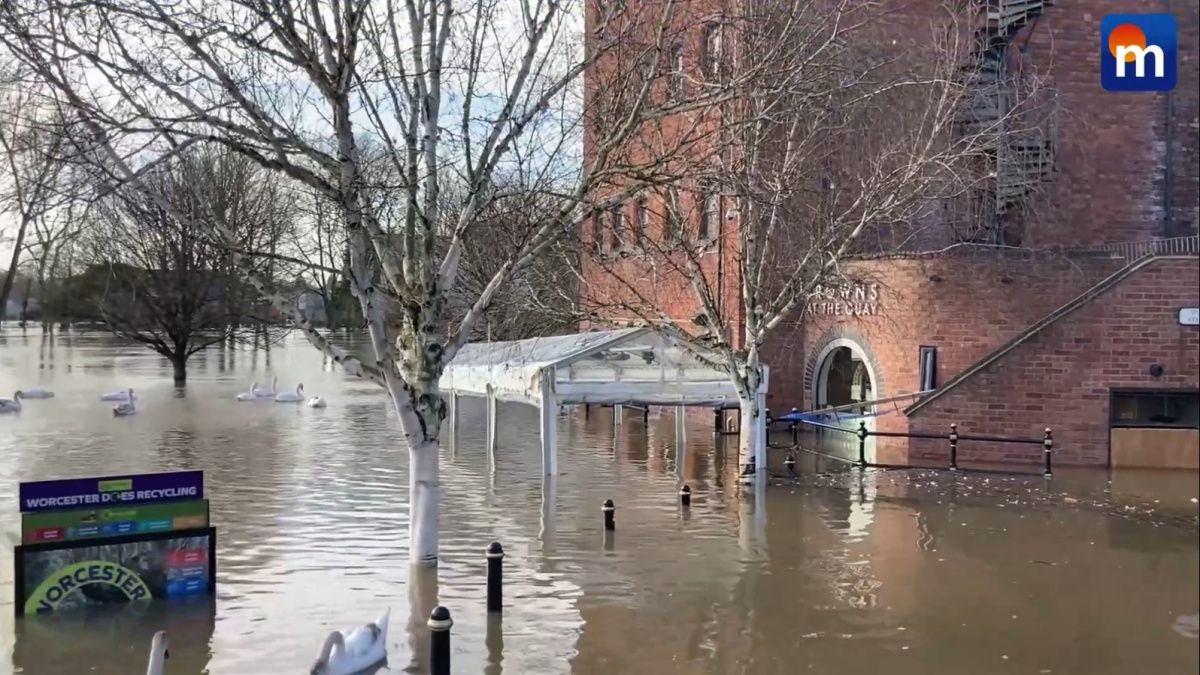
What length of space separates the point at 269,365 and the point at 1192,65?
40966mm

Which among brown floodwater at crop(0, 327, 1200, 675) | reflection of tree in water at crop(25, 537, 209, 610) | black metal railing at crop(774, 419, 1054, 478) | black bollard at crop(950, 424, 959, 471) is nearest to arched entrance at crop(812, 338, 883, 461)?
brown floodwater at crop(0, 327, 1200, 675)

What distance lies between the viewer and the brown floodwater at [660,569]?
7.96 m

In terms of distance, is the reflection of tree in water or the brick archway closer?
the reflection of tree in water

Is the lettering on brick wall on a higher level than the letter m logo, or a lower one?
lower

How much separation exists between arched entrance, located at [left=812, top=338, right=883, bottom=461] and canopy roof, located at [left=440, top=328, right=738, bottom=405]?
4.15 metres

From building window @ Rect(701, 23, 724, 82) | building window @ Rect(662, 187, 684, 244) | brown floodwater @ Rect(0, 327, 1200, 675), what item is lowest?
brown floodwater @ Rect(0, 327, 1200, 675)

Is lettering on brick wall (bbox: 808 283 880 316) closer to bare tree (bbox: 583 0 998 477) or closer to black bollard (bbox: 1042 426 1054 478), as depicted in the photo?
bare tree (bbox: 583 0 998 477)

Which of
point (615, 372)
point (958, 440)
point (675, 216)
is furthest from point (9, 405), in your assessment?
point (958, 440)

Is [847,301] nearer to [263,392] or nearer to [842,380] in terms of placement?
[842,380]

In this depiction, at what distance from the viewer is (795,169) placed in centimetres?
1606

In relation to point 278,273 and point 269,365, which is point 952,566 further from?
point 269,365

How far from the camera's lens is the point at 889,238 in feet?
76.4

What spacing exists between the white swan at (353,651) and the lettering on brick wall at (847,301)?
45.4 feet

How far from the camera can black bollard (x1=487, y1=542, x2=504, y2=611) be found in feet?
28.9
